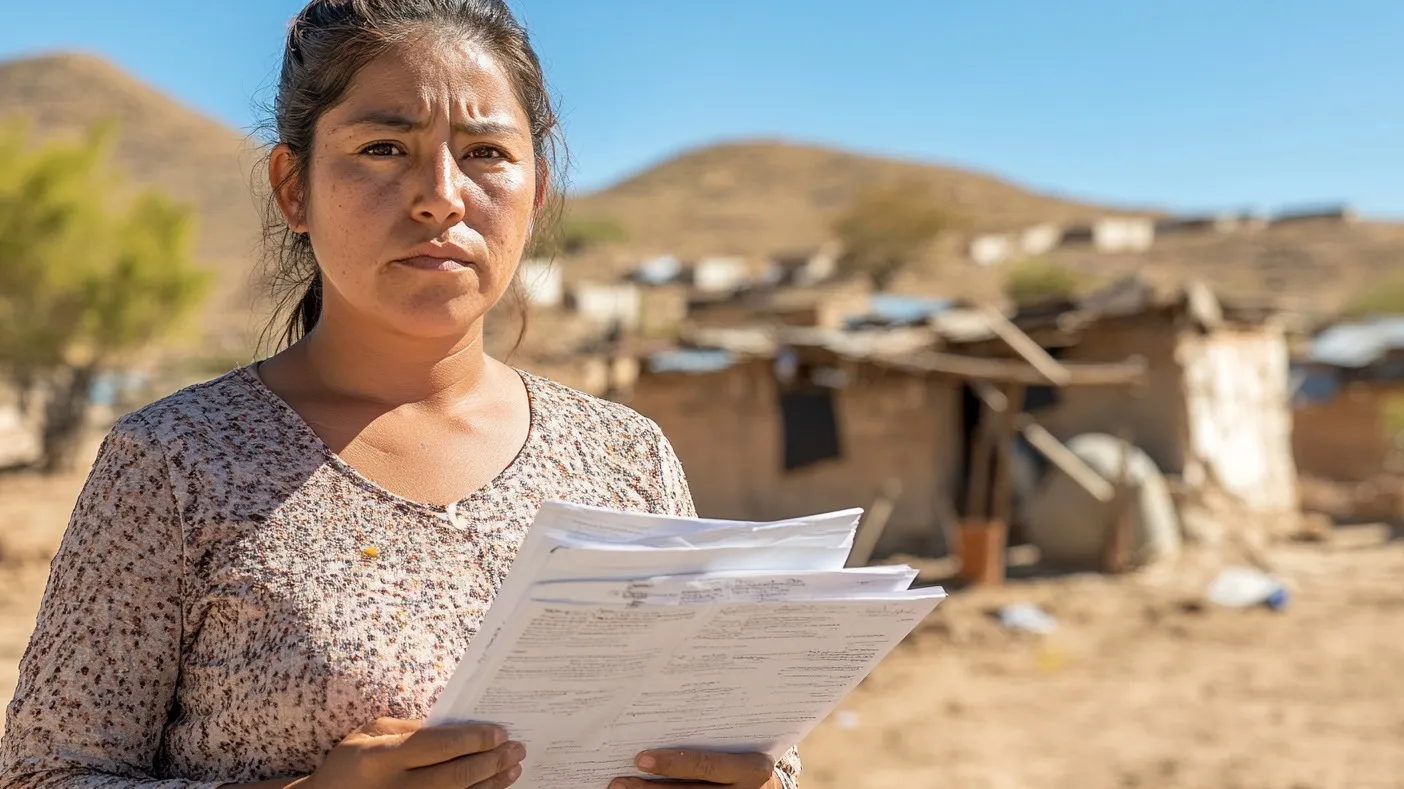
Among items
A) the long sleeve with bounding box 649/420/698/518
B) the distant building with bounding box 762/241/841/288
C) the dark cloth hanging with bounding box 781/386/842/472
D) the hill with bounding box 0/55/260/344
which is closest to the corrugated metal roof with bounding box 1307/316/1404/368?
the dark cloth hanging with bounding box 781/386/842/472

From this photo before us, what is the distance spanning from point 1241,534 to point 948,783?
6645 millimetres

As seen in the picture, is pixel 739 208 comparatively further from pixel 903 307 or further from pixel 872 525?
pixel 872 525

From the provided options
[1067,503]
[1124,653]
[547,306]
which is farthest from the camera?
[547,306]

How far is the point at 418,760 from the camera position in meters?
1.07

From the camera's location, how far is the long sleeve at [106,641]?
113 cm

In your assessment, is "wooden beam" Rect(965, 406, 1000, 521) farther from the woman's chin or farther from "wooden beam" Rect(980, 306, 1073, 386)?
the woman's chin

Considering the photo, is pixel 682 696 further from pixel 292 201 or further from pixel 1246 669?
pixel 1246 669

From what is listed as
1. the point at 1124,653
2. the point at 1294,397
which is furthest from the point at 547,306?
the point at 1124,653

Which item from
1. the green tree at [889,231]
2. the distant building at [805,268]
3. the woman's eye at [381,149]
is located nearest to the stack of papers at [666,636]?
the woman's eye at [381,149]

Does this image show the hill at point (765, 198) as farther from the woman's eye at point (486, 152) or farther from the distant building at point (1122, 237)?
the woman's eye at point (486, 152)

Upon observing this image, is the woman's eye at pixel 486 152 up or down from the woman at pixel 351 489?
up

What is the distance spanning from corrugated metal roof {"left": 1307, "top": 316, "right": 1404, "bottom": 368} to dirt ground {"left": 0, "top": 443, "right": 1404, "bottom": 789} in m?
9.72

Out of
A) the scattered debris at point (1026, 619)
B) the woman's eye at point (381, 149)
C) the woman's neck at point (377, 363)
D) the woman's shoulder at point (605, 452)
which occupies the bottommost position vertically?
the scattered debris at point (1026, 619)

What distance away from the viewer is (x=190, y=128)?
7544 cm
